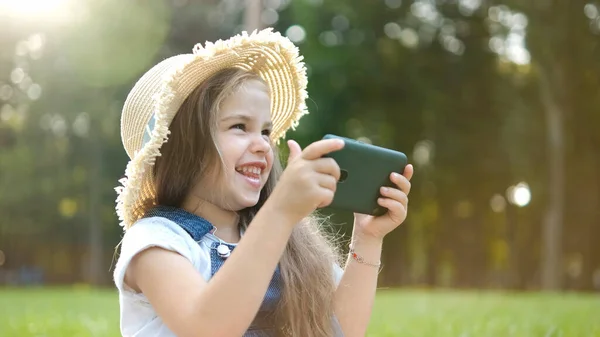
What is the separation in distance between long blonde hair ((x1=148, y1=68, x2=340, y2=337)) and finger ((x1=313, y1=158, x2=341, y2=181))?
0.42 meters

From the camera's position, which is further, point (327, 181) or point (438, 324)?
point (438, 324)

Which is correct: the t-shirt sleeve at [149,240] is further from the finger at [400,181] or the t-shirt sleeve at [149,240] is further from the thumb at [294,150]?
the finger at [400,181]

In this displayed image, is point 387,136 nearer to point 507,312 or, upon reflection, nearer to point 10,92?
point 10,92

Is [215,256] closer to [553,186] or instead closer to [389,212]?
[389,212]

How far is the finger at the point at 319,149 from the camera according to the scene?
1.86 meters

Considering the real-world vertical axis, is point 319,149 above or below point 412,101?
below

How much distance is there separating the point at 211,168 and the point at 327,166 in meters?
0.48

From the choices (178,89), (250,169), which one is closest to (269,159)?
(250,169)

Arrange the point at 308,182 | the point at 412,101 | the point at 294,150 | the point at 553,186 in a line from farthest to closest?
the point at 412,101
the point at 553,186
the point at 294,150
the point at 308,182

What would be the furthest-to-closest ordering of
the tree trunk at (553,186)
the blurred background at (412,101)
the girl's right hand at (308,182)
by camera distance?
the blurred background at (412,101), the tree trunk at (553,186), the girl's right hand at (308,182)

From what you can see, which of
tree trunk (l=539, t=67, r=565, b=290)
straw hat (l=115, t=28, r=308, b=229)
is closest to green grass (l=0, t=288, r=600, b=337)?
straw hat (l=115, t=28, r=308, b=229)

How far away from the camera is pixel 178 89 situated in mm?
2270

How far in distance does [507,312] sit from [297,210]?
226 inches

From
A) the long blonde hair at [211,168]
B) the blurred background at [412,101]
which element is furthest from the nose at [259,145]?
the blurred background at [412,101]
